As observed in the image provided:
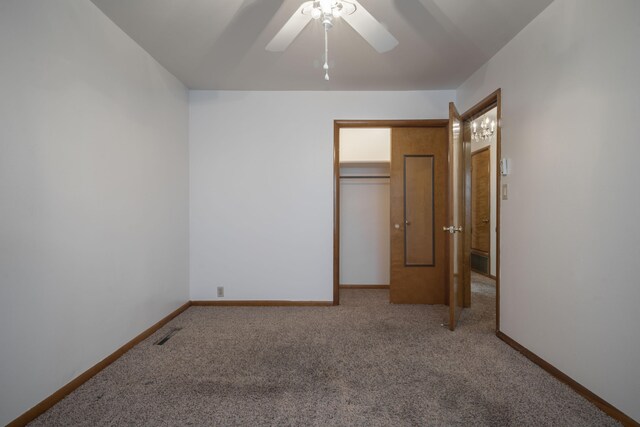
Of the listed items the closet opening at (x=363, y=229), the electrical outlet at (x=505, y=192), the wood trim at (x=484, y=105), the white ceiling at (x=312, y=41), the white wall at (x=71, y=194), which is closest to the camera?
the white wall at (x=71, y=194)

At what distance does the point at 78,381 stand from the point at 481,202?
569 cm

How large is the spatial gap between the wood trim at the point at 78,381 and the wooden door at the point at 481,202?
4.90m

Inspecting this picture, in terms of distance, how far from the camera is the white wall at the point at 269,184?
362 centimetres

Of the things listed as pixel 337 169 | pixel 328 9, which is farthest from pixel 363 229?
pixel 328 9

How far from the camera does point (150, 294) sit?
2.80 meters

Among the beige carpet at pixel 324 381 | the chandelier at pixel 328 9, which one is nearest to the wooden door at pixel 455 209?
the beige carpet at pixel 324 381

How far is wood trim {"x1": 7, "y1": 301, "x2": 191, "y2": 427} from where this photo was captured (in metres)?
1.62

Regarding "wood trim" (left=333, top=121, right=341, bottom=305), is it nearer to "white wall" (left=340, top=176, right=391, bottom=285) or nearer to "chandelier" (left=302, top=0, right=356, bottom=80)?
"white wall" (left=340, top=176, right=391, bottom=285)

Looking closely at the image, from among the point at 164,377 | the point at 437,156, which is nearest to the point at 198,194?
the point at 164,377

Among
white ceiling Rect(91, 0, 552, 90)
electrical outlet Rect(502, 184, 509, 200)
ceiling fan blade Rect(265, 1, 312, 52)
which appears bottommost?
electrical outlet Rect(502, 184, 509, 200)

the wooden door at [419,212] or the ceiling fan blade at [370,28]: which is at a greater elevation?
the ceiling fan blade at [370,28]

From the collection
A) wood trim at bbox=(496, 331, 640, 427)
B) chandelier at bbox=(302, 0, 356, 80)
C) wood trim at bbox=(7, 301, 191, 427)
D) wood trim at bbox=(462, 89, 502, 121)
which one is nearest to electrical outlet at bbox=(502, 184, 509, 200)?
wood trim at bbox=(462, 89, 502, 121)

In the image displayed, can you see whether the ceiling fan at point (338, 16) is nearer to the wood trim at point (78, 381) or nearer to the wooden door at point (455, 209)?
the wooden door at point (455, 209)

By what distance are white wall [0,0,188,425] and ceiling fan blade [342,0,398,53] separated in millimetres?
1735
